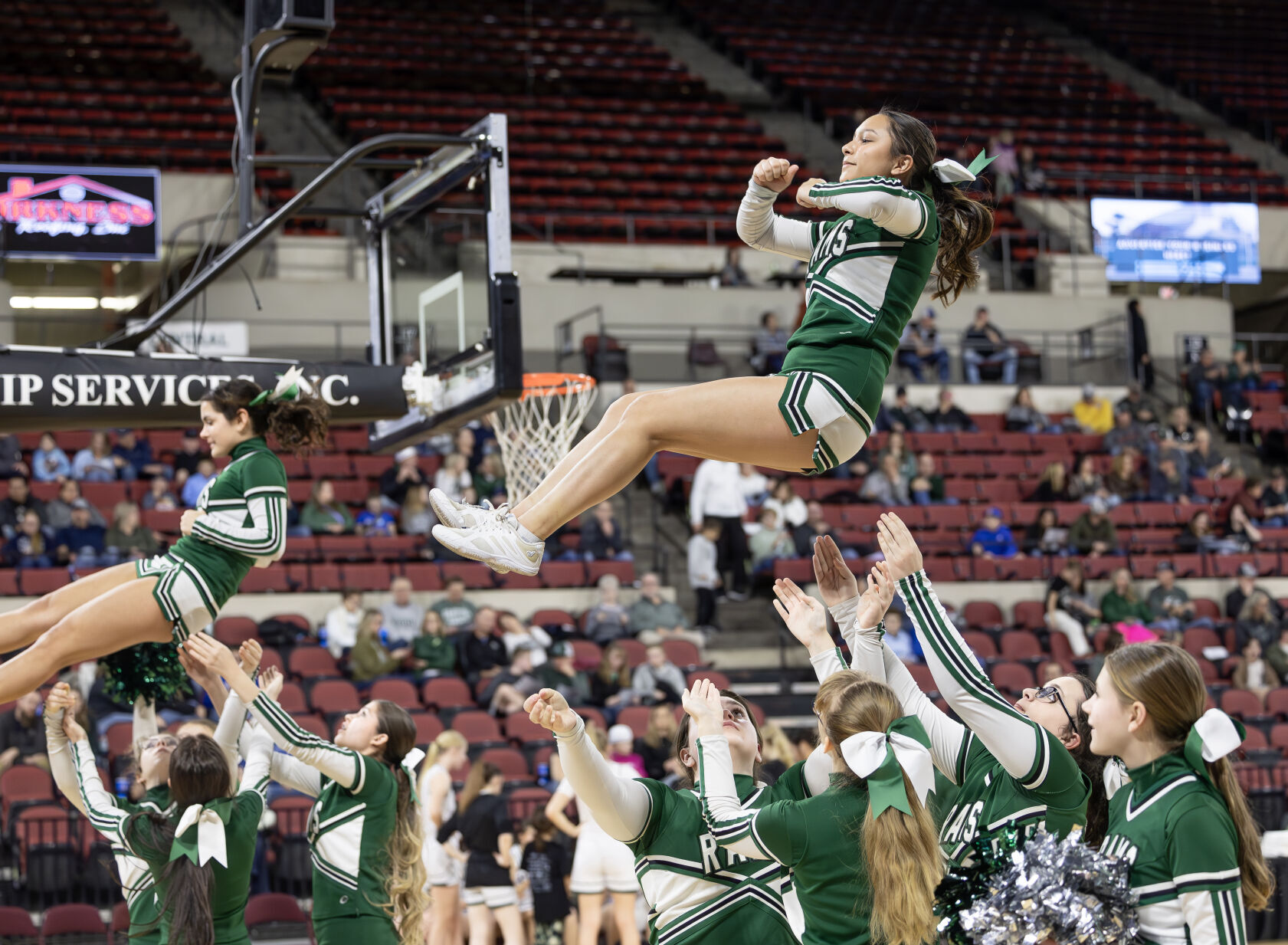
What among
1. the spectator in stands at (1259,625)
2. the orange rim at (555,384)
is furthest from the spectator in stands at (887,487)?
the orange rim at (555,384)

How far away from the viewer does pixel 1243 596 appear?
43.1 feet

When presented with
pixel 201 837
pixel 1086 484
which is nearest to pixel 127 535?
pixel 201 837

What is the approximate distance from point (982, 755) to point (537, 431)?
5.52 meters

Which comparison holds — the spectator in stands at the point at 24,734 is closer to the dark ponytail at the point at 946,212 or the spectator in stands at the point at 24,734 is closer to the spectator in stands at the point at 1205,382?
the dark ponytail at the point at 946,212

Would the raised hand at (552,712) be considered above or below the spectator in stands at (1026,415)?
below

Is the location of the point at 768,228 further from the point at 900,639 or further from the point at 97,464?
the point at 97,464

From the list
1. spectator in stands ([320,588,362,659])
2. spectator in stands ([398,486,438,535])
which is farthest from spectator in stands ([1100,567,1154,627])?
spectator in stands ([320,588,362,659])

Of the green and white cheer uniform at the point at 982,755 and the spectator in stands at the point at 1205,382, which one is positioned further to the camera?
the spectator in stands at the point at 1205,382

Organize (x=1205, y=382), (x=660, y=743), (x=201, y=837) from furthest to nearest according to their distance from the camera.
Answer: (x=1205, y=382)
(x=660, y=743)
(x=201, y=837)

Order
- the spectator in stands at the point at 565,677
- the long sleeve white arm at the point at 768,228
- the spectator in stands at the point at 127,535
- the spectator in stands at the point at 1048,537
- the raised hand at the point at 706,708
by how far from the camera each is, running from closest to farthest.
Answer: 1. the raised hand at the point at 706,708
2. the long sleeve white arm at the point at 768,228
3. the spectator in stands at the point at 565,677
4. the spectator in stands at the point at 127,535
5. the spectator in stands at the point at 1048,537

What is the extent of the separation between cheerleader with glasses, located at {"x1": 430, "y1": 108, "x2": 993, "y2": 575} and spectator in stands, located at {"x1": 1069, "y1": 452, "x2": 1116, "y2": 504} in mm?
11234

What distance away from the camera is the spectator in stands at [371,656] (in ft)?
34.3

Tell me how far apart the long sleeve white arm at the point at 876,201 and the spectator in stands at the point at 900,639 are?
785 centimetres

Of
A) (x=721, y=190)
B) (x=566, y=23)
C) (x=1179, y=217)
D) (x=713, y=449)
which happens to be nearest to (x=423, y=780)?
(x=713, y=449)
